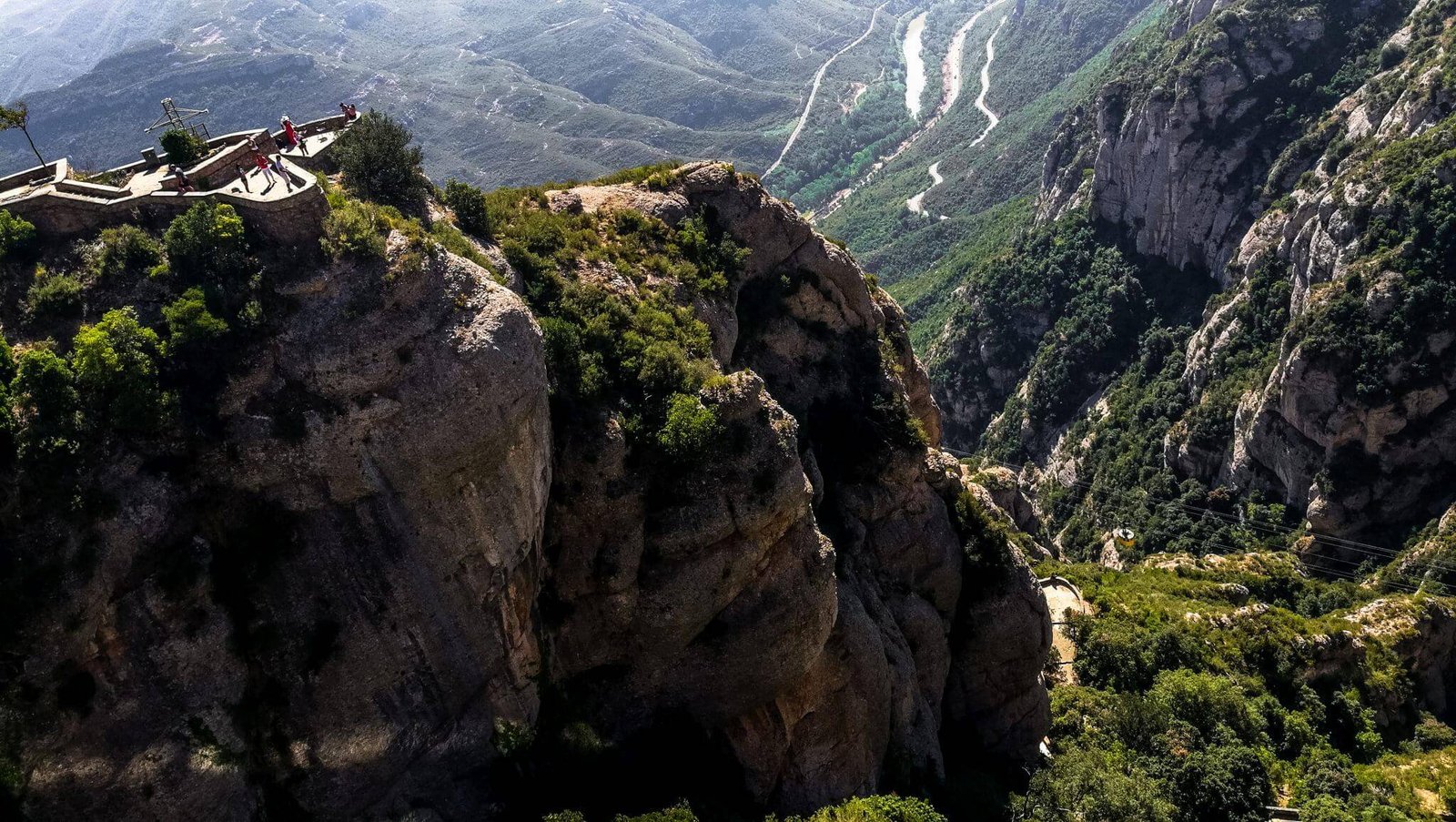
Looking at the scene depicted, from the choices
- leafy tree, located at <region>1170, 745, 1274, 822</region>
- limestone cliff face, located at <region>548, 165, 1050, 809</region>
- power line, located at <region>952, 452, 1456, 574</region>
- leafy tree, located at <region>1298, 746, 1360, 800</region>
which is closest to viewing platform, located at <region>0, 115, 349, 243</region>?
limestone cliff face, located at <region>548, 165, 1050, 809</region>

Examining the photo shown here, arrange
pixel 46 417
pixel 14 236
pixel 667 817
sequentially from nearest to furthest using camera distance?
pixel 46 417 < pixel 14 236 < pixel 667 817

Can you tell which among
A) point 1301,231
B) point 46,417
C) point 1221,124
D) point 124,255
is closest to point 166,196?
point 124,255

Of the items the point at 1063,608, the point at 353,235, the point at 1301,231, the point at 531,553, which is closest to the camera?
the point at 353,235

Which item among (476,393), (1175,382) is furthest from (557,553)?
(1175,382)

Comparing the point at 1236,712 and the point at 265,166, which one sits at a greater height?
the point at 265,166

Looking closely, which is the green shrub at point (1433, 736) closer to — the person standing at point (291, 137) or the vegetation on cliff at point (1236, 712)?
the vegetation on cliff at point (1236, 712)

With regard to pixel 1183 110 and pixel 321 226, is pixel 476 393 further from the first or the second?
pixel 1183 110

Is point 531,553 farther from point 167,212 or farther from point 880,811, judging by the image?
point 167,212

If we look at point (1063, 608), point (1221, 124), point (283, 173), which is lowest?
point (1063, 608)
